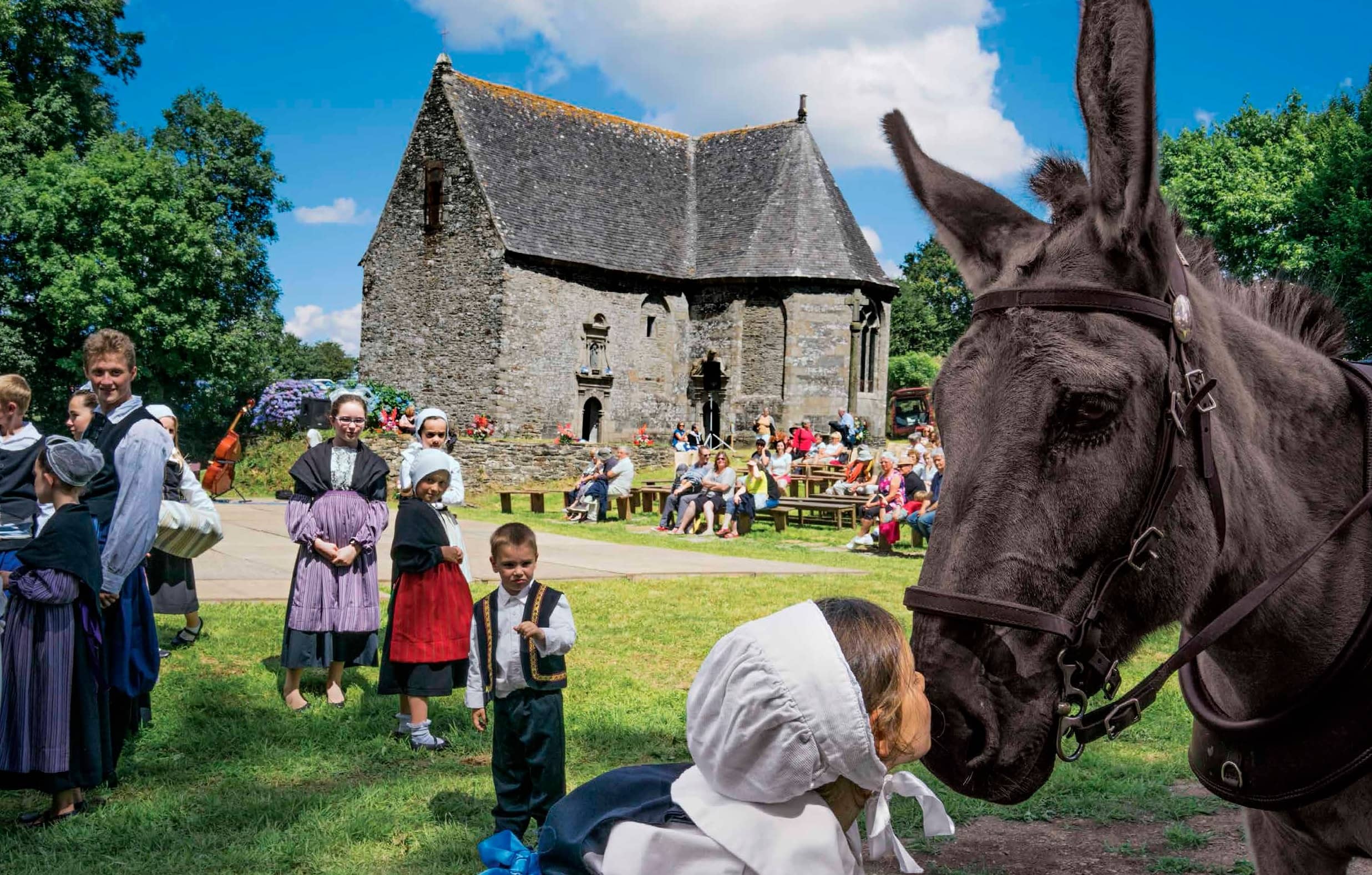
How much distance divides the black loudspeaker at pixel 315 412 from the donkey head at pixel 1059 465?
2422cm

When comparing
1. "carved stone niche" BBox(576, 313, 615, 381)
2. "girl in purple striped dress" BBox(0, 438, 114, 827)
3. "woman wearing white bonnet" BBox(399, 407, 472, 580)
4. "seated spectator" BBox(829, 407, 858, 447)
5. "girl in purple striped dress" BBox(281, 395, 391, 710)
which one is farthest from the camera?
"carved stone niche" BBox(576, 313, 615, 381)

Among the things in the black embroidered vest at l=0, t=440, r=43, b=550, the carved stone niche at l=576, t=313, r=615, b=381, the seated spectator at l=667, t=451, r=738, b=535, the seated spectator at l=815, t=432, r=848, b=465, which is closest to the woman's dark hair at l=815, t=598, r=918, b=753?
the black embroidered vest at l=0, t=440, r=43, b=550

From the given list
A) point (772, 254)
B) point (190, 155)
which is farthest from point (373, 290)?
point (772, 254)

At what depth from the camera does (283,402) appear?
2819cm

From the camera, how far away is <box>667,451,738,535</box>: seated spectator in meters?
17.8

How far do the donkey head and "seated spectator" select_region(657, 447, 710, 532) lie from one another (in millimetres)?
16251

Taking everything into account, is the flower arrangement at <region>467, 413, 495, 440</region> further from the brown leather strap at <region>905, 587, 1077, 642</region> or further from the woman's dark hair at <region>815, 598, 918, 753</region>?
the brown leather strap at <region>905, 587, 1077, 642</region>

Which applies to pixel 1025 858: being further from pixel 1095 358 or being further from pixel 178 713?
pixel 178 713

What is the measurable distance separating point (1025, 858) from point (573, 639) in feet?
7.20

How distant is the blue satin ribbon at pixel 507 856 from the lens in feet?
6.37

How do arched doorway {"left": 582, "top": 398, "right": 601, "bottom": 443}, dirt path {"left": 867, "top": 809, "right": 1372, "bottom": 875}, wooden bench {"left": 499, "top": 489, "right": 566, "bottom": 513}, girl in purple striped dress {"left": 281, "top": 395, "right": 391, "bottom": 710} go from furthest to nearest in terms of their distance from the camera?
arched doorway {"left": 582, "top": 398, "right": 601, "bottom": 443}
wooden bench {"left": 499, "top": 489, "right": 566, "bottom": 513}
girl in purple striped dress {"left": 281, "top": 395, "right": 391, "bottom": 710}
dirt path {"left": 867, "top": 809, "right": 1372, "bottom": 875}

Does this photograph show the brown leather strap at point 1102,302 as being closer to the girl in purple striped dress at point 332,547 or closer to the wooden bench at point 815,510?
the girl in purple striped dress at point 332,547

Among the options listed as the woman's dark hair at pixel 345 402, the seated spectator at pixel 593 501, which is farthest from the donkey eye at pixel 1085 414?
the seated spectator at pixel 593 501

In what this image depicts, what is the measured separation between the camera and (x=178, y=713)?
20.5ft
